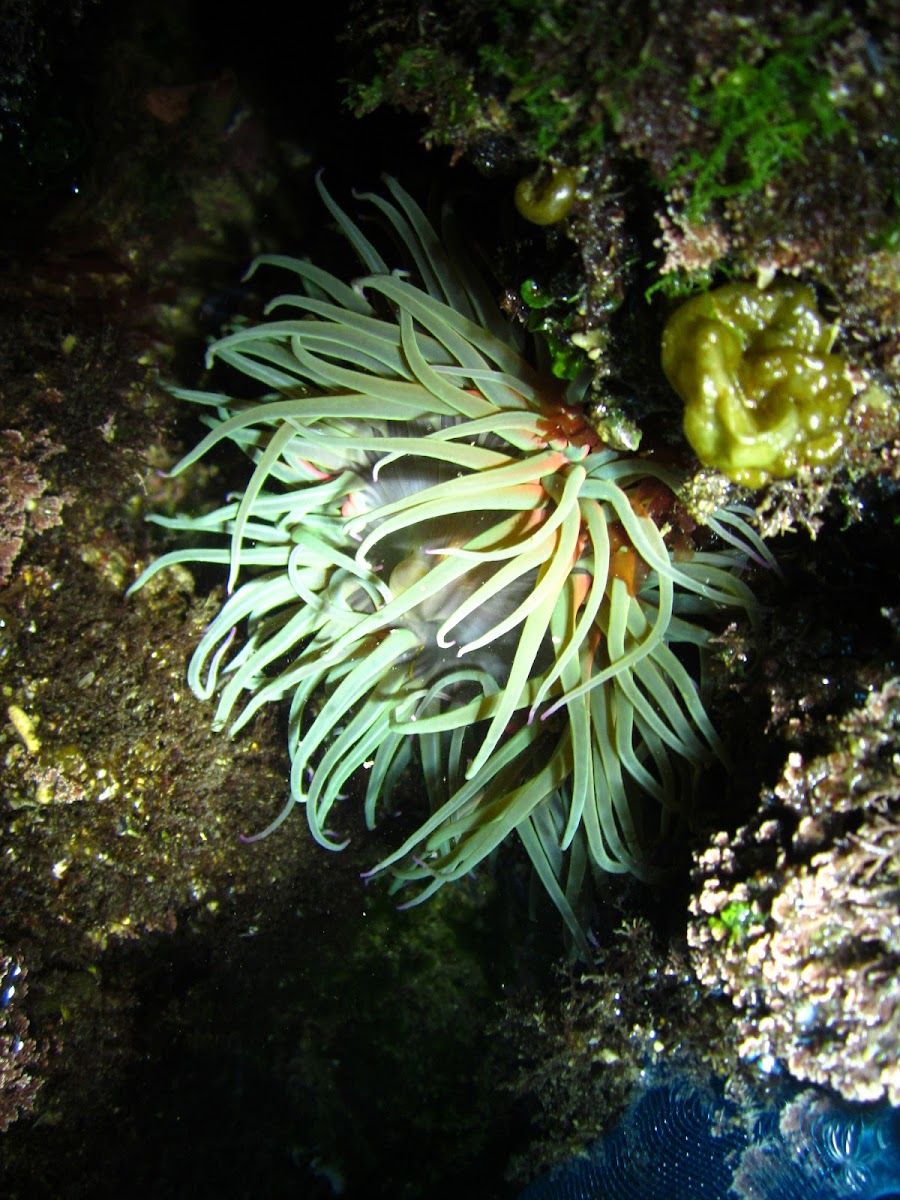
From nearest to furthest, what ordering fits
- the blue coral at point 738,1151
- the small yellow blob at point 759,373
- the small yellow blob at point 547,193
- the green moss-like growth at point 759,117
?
the green moss-like growth at point 759,117
the small yellow blob at point 759,373
the small yellow blob at point 547,193
the blue coral at point 738,1151

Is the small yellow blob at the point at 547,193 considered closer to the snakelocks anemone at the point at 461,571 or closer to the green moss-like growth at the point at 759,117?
the green moss-like growth at the point at 759,117

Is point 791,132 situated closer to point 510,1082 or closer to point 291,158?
point 291,158

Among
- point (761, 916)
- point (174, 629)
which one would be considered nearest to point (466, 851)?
point (761, 916)

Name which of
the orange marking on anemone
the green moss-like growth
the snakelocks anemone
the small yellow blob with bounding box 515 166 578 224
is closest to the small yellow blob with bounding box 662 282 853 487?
the green moss-like growth

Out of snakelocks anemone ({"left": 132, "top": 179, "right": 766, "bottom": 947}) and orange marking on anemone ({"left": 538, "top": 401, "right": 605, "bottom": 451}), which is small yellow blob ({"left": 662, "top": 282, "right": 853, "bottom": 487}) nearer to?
snakelocks anemone ({"left": 132, "top": 179, "right": 766, "bottom": 947})

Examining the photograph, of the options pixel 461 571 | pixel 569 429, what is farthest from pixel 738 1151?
pixel 569 429

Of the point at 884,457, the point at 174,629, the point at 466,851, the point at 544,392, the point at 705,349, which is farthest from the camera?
the point at 174,629

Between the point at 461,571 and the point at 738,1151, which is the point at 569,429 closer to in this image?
the point at 461,571

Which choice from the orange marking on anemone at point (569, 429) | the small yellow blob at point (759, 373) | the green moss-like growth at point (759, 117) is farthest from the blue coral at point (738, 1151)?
the green moss-like growth at point (759, 117)
